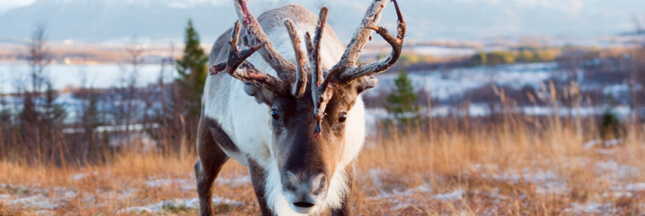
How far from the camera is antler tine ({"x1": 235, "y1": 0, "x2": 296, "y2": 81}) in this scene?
315cm

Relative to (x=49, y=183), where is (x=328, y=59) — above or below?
above

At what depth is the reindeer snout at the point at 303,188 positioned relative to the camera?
8.61 ft

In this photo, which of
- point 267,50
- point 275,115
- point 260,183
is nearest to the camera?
point 275,115

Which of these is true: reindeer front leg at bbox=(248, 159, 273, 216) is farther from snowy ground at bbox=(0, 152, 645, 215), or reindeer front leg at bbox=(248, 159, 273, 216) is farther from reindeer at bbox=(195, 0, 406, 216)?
snowy ground at bbox=(0, 152, 645, 215)

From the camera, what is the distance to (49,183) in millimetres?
6637

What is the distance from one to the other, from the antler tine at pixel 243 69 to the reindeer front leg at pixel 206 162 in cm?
174

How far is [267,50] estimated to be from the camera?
3186mm

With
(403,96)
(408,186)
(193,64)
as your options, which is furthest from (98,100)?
(408,186)

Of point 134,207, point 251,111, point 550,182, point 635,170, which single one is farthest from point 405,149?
point 251,111

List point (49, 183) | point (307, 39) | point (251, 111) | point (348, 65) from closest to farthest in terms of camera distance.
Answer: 1. point (307, 39)
2. point (348, 65)
3. point (251, 111)
4. point (49, 183)

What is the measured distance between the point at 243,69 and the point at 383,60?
32.3 inches

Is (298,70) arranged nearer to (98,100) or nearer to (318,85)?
(318,85)

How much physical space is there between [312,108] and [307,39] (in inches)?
15.7

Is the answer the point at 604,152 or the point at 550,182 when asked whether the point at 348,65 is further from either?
the point at 604,152
